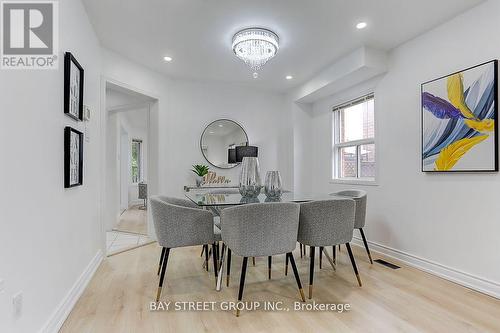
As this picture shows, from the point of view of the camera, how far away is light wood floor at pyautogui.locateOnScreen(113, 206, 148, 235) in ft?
15.8

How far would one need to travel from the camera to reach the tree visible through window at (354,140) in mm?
3783

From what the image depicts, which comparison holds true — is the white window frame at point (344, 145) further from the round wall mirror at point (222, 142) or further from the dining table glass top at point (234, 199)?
the round wall mirror at point (222, 142)

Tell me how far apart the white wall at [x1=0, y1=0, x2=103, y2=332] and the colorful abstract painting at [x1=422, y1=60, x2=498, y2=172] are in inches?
130

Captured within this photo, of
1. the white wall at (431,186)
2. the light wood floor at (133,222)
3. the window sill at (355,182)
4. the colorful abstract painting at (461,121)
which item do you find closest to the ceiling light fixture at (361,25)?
the white wall at (431,186)

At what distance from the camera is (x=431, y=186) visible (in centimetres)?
285

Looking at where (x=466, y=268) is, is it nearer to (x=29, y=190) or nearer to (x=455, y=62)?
(x=455, y=62)

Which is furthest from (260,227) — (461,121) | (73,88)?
(461,121)

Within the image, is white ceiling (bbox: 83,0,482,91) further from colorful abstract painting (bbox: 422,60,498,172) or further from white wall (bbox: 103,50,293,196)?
colorful abstract painting (bbox: 422,60,498,172)

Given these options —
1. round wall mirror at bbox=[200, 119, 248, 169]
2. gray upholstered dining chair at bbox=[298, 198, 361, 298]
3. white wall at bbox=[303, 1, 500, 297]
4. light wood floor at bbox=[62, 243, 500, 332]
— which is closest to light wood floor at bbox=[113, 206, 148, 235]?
round wall mirror at bbox=[200, 119, 248, 169]

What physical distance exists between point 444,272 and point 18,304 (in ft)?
10.9

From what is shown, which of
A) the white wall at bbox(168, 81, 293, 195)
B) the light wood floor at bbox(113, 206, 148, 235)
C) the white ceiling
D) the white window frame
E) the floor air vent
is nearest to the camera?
the white ceiling

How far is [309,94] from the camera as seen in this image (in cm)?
435

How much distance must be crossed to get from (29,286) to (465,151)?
340 centimetres

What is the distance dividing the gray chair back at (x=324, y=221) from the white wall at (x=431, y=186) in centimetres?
117
